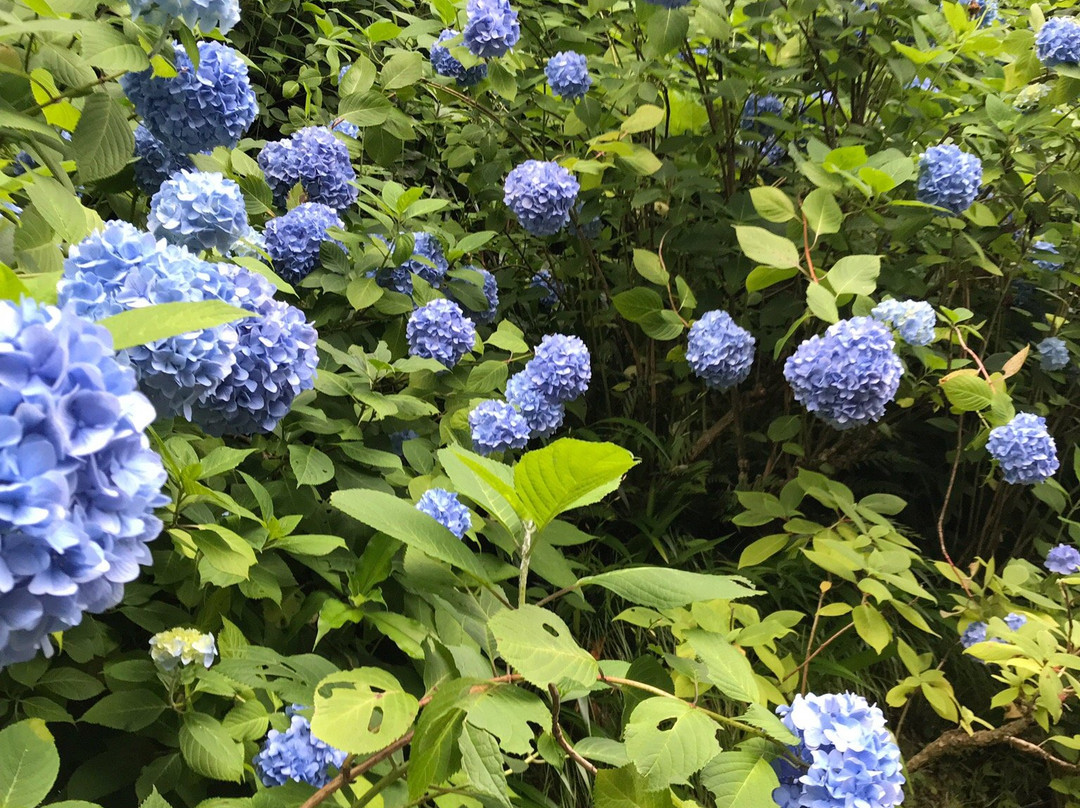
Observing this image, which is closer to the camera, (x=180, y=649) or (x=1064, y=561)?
(x=180, y=649)

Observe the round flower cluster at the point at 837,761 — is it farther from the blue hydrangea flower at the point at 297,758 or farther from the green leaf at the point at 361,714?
the blue hydrangea flower at the point at 297,758

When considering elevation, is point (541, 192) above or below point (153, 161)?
below

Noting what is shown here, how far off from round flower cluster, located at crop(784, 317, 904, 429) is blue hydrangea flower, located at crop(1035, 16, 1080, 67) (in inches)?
32.8

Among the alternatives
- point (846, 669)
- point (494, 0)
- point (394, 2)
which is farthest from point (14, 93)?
point (394, 2)

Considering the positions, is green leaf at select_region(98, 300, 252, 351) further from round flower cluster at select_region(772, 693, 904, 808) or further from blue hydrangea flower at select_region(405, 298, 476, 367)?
blue hydrangea flower at select_region(405, 298, 476, 367)

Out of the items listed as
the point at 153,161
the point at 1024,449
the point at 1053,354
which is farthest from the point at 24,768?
the point at 1053,354

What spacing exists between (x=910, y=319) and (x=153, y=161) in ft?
4.60

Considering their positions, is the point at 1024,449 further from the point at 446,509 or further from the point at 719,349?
the point at 446,509

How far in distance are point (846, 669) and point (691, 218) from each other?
121 cm

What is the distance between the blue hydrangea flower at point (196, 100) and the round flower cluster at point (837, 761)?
1085 mm

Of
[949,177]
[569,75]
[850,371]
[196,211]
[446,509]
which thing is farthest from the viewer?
Result: [569,75]

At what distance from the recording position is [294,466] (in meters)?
1.12

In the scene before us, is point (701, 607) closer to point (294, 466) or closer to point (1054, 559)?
point (294, 466)

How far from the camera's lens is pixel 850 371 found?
1.35 m
